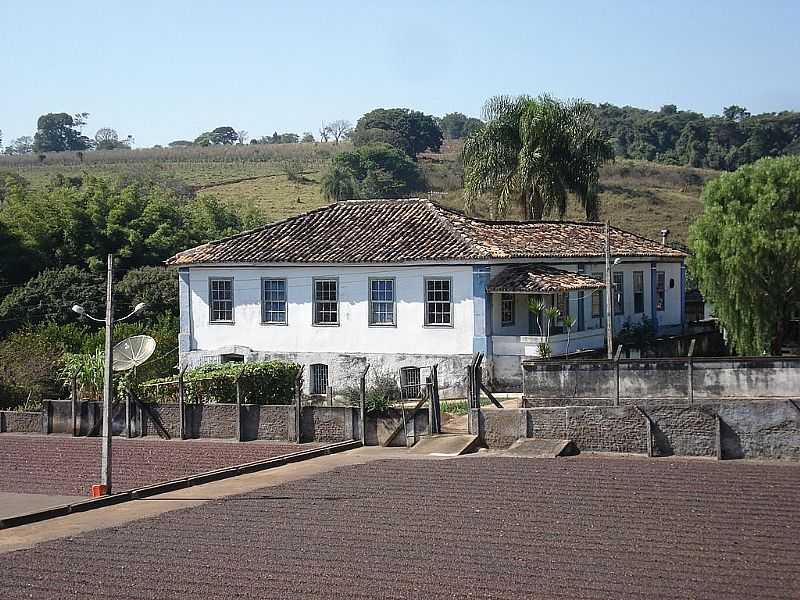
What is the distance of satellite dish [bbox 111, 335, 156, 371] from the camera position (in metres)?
27.8

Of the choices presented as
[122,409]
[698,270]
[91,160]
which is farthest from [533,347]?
[91,160]

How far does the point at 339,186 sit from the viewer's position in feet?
263

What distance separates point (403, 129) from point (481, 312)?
7752 centimetres

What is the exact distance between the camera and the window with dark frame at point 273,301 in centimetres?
3622

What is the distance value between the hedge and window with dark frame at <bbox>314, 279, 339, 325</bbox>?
14.1ft

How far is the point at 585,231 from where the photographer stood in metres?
40.1

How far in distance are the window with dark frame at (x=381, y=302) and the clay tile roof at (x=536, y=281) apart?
3.19 m

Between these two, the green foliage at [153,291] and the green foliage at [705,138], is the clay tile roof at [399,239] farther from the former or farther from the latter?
the green foliage at [705,138]

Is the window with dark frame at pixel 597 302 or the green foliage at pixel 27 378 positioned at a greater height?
the window with dark frame at pixel 597 302

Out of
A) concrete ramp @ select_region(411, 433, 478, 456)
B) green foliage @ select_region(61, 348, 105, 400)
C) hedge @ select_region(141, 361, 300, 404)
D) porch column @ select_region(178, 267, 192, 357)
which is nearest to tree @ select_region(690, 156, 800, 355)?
concrete ramp @ select_region(411, 433, 478, 456)

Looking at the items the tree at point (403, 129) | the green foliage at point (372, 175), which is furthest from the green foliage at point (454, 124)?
the green foliage at point (372, 175)

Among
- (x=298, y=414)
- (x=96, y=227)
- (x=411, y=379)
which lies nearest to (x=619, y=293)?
(x=411, y=379)

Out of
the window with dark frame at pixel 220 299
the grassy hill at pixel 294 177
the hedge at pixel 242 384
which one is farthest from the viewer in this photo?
Result: the grassy hill at pixel 294 177

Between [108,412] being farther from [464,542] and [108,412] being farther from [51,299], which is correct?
[51,299]
